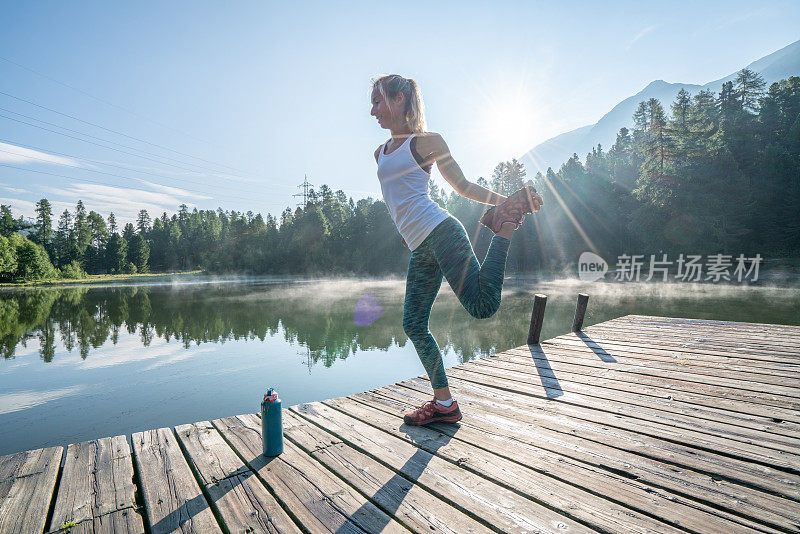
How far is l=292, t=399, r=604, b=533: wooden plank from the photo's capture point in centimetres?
140

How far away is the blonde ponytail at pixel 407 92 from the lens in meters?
2.08

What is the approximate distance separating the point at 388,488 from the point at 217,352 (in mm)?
10089

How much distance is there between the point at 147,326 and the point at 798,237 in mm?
41072

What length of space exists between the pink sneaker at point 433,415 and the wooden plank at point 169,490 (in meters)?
1.13

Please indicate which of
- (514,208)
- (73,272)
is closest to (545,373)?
(514,208)

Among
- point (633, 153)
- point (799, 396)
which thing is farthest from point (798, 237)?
point (799, 396)

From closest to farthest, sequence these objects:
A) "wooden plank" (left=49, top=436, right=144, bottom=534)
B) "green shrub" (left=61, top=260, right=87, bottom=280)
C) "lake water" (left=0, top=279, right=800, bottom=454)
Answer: "wooden plank" (left=49, top=436, right=144, bottom=534) → "lake water" (left=0, top=279, right=800, bottom=454) → "green shrub" (left=61, top=260, right=87, bottom=280)

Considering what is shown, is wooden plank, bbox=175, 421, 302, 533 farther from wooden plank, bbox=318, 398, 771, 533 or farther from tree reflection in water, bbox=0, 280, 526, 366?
tree reflection in water, bbox=0, 280, 526, 366

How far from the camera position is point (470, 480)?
66.4 inches

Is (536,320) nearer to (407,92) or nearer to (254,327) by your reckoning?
(407,92)

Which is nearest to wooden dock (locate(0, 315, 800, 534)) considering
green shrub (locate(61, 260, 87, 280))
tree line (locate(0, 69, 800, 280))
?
tree line (locate(0, 69, 800, 280))

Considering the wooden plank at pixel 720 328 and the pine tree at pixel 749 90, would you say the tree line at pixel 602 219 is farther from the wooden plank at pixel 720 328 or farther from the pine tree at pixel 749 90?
the wooden plank at pixel 720 328

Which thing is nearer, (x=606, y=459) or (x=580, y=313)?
(x=606, y=459)

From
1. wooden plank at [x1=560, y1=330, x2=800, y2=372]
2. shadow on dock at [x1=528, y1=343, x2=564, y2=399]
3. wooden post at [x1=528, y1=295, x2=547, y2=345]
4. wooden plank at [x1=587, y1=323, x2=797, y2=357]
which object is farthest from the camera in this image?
wooden post at [x1=528, y1=295, x2=547, y2=345]
